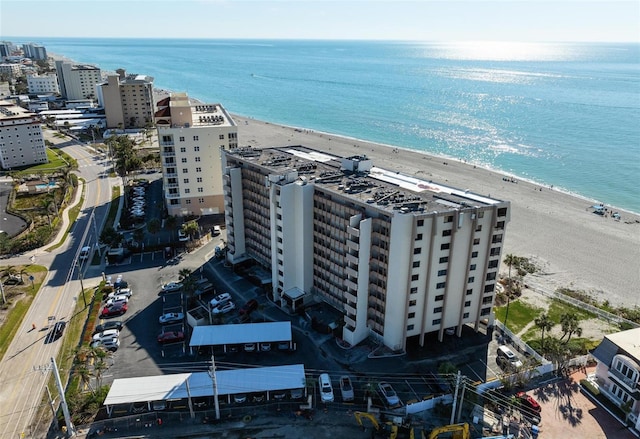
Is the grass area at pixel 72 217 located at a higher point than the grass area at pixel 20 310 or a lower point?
higher

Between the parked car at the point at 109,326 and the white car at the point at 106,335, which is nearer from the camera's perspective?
the white car at the point at 106,335

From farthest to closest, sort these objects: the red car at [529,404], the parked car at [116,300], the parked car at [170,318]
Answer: the parked car at [116,300]
the parked car at [170,318]
the red car at [529,404]

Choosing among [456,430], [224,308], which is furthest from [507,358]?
[224,308]

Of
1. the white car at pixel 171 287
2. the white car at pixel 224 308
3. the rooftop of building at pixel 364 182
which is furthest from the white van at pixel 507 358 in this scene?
the white car at pixel 171 287

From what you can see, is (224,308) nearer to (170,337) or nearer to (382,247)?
(170,337)

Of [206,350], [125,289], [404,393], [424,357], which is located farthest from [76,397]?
[424,357]

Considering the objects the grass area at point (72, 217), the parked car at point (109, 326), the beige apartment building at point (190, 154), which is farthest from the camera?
the beige apartment building at point (190, 154)

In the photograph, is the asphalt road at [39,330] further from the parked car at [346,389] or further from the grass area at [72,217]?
the parked car at [346,389]
